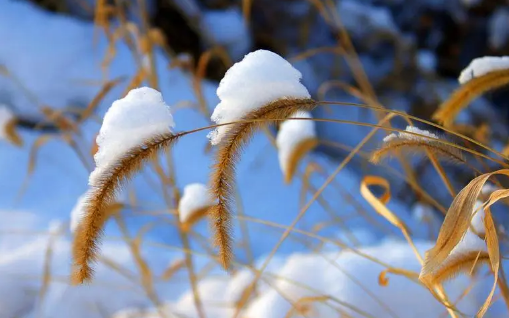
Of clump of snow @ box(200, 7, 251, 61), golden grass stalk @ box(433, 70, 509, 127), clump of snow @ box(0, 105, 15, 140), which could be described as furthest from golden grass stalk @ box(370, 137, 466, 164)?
clump of snow @ box(200, 7, 251, 61)

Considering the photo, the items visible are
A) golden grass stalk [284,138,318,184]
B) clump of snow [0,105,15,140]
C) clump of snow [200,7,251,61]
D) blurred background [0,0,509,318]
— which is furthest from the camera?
clump of snow [200,7,251,61]

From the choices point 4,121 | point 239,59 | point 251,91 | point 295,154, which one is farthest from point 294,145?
point 239,59

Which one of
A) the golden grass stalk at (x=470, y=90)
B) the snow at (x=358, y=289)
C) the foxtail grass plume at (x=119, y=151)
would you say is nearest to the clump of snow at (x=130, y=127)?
the foxtail grass plume at (x=119, y=151)

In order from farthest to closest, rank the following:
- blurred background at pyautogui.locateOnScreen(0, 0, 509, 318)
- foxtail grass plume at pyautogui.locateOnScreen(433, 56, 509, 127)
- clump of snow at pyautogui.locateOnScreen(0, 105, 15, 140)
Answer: blurred background at pyautogui.locateOnScreen(0, 0, 509, 318), clump of snow at pyautogui.locateOnScreen(0, 105, 15, 140), foxtail grass plume at pyautogui.locateOnScreen(433, 56, 509, 127)

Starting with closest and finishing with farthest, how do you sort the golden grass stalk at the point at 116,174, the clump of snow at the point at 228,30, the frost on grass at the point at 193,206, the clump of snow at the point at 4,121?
the golden grass stalk at the point at 116,174
the frost on grass at the point at 193,206
the clump of snow at the point at 4,121
the clump of snow at the point at 228,30

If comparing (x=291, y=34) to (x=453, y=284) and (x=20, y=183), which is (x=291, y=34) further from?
(x=453, y=284)

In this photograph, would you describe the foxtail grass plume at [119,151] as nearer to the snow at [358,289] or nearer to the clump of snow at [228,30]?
the snow at [358,289]

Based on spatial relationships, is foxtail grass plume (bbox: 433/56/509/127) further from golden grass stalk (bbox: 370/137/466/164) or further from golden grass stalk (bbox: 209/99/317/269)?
golden grass stalk (bbox: 209/99/317/269)
